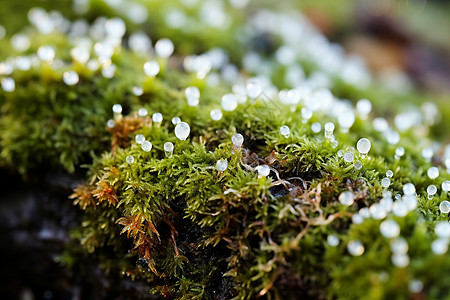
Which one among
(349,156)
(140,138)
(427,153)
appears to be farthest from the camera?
(427,153)

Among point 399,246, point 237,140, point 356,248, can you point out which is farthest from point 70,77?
point 399,246

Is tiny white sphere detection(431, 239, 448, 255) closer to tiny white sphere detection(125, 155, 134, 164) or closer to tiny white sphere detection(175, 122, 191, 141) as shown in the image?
tiny white sphere detection(175, 122, 191, 141)

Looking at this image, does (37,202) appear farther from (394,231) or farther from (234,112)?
(394,231)

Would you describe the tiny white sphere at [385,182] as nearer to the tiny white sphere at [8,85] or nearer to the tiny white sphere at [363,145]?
the tiny white sphere at [363,145]

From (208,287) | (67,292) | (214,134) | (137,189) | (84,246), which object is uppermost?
(214,134)

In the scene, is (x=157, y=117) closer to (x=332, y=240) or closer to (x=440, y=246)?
(x=332, y=240)

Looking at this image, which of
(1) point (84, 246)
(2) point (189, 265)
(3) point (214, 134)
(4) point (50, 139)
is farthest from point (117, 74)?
(2) point (189, 265)
